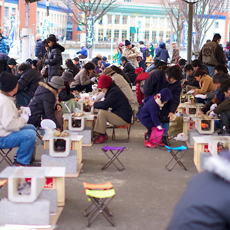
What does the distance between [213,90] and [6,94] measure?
5082 mm

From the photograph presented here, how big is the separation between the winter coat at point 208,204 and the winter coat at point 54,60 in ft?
25.1

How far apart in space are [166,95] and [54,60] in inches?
129

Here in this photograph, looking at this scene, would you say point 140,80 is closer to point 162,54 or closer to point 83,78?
point 83,78

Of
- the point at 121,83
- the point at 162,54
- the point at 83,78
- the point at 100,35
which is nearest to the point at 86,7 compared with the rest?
the point at 162,54

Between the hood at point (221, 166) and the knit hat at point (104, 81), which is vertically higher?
the knit hat at point (104, 81)

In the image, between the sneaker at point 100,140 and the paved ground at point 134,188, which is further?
the sneaker at point 100,140

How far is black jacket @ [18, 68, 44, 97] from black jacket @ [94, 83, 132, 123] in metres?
1.39

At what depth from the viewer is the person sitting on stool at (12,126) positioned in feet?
16.0

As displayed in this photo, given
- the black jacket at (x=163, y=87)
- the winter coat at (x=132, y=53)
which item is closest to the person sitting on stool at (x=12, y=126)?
the black jacket at (x=163, y=87)

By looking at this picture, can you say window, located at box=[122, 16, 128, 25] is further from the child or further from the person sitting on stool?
the person sitting on stool

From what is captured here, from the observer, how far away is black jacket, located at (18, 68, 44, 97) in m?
7.67

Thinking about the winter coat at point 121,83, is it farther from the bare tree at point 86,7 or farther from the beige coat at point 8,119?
the bare tree at point 86,7

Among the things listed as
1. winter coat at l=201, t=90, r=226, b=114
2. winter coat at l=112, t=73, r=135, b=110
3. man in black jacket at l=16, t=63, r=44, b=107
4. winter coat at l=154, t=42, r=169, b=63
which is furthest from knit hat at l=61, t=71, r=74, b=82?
winter coat at l=154, t=42, r=169, b=63

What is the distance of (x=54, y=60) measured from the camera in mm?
9047
